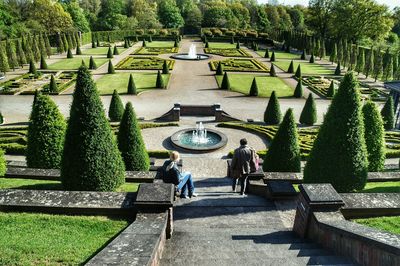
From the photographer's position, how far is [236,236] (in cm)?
804

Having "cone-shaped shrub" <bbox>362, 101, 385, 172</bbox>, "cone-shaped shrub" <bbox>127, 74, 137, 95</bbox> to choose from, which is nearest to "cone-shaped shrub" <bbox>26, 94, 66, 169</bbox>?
"cone-shaped shrub" <bbox>362, 101, 385, 172</bbox>

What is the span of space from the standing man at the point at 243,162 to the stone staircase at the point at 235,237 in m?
0.84

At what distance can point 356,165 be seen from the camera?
1037cm

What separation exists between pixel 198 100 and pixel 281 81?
14121 millimetres

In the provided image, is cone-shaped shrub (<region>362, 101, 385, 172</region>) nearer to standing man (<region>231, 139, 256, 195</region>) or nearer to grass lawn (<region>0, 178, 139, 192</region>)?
standing man (<region>231, 139, 256, 195</region>)

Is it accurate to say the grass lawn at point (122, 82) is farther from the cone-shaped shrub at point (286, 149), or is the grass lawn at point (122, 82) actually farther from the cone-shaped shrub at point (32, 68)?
the cone-shaped shrub at point (286, 149)

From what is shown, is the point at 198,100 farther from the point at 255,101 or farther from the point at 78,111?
the point at 78,111

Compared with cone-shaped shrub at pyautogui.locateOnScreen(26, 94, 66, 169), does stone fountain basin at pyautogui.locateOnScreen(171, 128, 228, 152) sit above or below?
below

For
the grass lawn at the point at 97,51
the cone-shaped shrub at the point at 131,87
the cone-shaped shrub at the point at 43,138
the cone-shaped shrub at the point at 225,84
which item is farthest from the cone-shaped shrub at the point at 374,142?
the grass lawn at the point at 97,51

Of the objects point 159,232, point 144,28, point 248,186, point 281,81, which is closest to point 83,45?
point 144,28

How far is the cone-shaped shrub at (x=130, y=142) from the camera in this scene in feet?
46.3

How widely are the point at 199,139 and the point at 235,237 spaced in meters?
15.6

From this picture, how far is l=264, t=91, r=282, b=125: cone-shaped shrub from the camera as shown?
26.0 meters

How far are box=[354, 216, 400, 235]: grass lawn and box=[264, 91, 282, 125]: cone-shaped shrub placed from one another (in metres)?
18.3
